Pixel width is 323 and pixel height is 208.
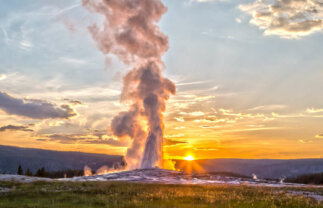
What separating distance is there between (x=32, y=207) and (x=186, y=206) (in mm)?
9752

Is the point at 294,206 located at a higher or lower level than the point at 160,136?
lower

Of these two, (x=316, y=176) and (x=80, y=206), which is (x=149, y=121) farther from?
(x=316, y=176)

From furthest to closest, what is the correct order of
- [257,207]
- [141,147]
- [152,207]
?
[141,147], [257,207], [152,207]

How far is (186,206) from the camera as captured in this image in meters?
20.3

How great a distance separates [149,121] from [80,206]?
79.4 metres

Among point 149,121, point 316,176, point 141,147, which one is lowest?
point 316,176

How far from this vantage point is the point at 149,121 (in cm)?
10062

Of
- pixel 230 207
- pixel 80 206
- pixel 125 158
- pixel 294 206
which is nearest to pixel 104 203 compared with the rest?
pixel 80 206

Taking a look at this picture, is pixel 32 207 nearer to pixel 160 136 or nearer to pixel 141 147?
pixel 160 136

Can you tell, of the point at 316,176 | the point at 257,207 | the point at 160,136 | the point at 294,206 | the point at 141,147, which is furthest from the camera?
the point at 316,176

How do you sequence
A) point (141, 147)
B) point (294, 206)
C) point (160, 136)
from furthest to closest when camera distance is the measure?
point (141, 147) < point (160, 136) < point (294, 206)

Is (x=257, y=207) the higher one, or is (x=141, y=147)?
(x=141, y=147)

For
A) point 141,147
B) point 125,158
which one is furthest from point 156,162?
point 125,158

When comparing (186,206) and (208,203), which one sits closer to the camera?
(186,206)
